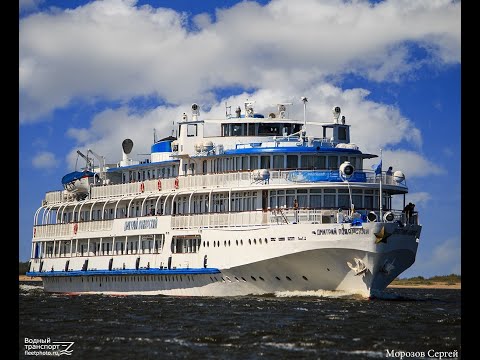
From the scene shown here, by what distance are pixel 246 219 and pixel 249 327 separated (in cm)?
1664

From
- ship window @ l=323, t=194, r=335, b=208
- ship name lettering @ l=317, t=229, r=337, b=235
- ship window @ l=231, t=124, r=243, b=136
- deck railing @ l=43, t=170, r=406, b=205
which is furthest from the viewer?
ship window @ l=231, t=124, r=243, b=136

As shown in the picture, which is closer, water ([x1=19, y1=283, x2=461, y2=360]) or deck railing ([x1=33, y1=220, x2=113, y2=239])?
water ([x1=19, y1=283, x2=461, y2=360])

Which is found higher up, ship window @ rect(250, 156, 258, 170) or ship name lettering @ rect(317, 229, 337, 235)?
ship window @ rect(250, 156, 258, 170)

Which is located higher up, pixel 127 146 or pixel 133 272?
pixel 127 146

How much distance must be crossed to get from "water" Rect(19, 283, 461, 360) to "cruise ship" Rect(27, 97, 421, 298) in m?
1.74

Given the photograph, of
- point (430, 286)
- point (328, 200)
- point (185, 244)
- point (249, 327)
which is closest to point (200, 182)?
point (185, 244)

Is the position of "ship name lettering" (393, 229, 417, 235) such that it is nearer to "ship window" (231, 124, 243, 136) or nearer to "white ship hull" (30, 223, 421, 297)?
"white ship hull" (30, 223, 421, 297)

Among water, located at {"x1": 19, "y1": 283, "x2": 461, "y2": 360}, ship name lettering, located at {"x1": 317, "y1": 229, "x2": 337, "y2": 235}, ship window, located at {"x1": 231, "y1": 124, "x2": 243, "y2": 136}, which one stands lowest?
water, located at {"x1": 19, "y1": 283, "x2": 461, "y2": 360}

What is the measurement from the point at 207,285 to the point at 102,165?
19.7 m

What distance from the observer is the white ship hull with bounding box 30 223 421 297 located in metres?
44.8

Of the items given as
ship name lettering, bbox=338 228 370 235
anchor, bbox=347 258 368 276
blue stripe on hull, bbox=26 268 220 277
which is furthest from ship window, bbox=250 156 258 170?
anchor, bbox=347 258 368 276

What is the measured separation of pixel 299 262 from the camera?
45750mm

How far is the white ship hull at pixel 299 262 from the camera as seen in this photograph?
44750mm

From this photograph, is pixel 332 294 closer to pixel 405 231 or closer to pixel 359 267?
pixel 359 267
